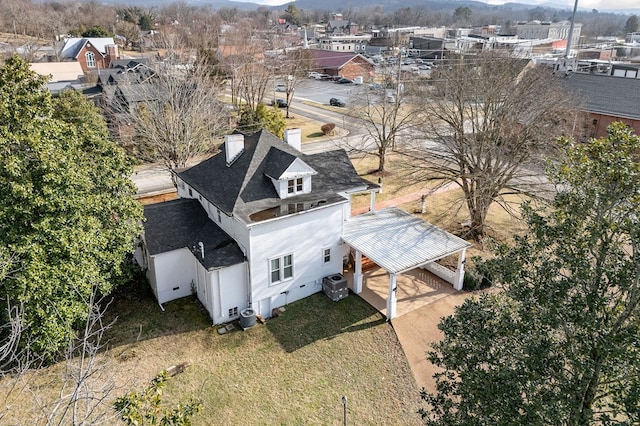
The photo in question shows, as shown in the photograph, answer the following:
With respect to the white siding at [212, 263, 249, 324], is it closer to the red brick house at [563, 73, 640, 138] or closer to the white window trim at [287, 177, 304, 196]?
the white window trim at [287, 177, 304, 196]

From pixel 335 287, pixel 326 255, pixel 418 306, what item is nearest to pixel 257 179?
pixel 326 255

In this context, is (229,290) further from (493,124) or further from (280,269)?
(493,124)

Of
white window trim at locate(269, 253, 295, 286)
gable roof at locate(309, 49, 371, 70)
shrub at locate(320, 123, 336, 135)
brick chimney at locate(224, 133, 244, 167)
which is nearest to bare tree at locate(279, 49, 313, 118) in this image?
shrub at locate(320, 123, 336, 135)

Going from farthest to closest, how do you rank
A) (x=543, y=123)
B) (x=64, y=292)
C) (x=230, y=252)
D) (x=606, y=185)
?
1. (x=543, y=123)
2. (x=230, y=252)
3. (x=64, y=292)
4. (x=606, y=185)

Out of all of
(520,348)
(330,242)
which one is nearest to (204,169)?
(330,242)

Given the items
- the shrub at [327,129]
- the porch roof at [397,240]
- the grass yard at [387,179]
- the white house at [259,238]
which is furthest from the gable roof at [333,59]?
the white house at [259,238]

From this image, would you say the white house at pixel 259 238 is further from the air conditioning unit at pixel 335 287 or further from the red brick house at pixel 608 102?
the red brick house at pixel 608 102

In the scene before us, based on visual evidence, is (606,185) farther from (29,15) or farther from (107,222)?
(29,15)
